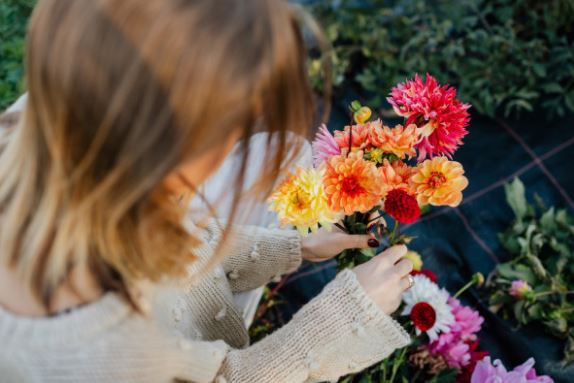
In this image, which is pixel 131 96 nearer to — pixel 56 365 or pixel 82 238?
pixel 82 238

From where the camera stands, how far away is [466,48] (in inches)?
85.9

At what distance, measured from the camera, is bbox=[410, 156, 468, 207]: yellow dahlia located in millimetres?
798

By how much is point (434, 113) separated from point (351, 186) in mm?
151

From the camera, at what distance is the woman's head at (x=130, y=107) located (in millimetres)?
581

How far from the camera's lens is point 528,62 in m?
1.99

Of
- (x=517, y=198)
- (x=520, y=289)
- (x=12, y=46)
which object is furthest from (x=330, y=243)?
(x=12, y=46)

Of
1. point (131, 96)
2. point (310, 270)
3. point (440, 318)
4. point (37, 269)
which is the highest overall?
point (131, 96)

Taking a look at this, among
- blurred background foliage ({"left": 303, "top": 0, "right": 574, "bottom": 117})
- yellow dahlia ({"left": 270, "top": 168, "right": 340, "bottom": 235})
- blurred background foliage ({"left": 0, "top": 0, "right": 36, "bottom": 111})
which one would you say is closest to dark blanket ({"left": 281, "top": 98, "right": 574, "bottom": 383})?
blurred background foliage ({"left": 303, "top": 0, "right": 574, "bottom": 117})

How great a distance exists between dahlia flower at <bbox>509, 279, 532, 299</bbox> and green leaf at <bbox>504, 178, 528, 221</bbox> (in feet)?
0.87

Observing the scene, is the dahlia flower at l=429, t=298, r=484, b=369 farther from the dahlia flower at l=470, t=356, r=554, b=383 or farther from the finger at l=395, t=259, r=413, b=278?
the finger at l=395, t=259, r=413, b=278

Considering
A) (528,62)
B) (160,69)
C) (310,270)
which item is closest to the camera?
(160,69)

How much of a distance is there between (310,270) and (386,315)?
2.68 ft

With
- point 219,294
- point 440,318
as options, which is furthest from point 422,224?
point 219,294

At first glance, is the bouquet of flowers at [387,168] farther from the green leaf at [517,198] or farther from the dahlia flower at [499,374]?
the green leaf at [517,198]
